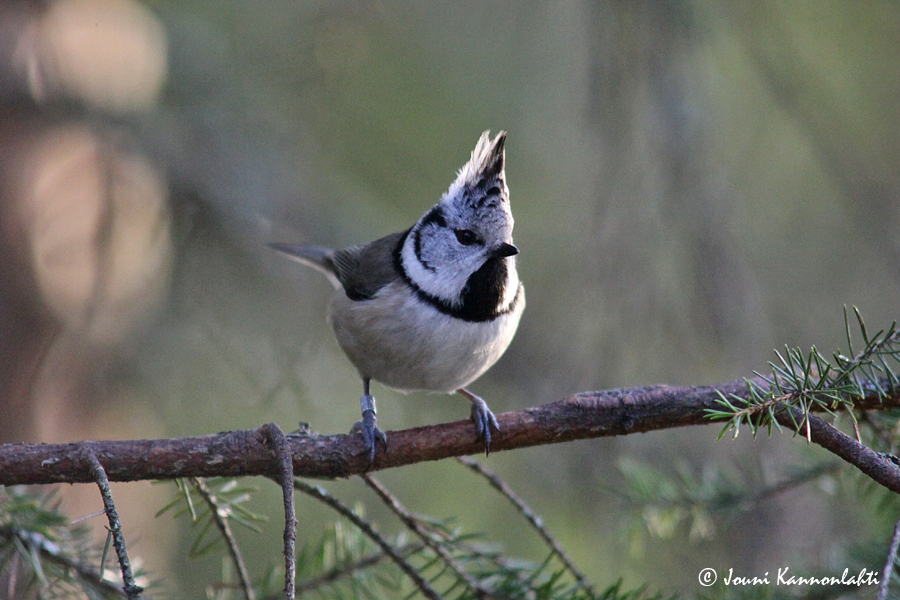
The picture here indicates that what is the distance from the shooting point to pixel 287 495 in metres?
1.21

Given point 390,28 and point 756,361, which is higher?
point 390,28

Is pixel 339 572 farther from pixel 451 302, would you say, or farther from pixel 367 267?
pixel 367 267

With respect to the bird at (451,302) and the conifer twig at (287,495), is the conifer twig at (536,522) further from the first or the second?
the bird at (451,302)

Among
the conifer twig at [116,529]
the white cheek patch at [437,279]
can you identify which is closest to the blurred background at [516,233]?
the white cheek patch at [437,279]

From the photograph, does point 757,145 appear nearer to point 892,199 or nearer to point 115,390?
point 892,199

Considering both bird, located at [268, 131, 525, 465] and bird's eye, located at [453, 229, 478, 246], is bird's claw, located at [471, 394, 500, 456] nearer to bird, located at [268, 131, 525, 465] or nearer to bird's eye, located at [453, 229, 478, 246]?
bird, located at [268, 131, 525, 465]

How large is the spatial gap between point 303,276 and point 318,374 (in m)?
0.46

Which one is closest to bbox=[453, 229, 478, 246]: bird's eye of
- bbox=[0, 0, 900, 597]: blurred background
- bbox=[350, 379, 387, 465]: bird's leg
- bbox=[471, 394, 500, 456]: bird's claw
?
bbox=[0, 0, 900, 597]: blurred background

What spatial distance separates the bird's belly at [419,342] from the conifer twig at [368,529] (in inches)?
31.9

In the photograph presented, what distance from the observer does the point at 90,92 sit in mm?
2703

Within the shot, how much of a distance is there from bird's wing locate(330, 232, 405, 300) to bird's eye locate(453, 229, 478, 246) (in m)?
0.26

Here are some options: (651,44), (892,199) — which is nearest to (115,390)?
(651,44)

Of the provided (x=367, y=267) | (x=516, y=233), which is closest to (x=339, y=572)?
(x=367, y=267)

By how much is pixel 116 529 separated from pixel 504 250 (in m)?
1.44
